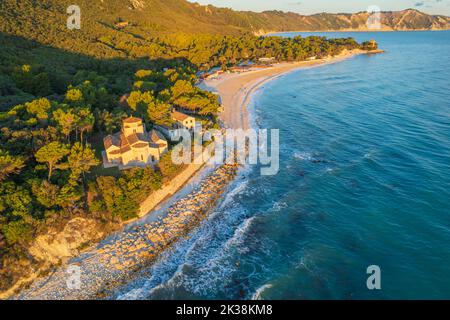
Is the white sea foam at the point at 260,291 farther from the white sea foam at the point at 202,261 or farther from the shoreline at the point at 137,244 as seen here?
the shoreline at the point at 137,244

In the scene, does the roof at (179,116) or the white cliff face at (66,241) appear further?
the roof at (179,116)

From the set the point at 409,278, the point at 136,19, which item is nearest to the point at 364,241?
the point at 409,278

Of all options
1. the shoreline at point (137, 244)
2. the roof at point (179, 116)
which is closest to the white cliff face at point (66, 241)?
the shoreline at point (137, 244)

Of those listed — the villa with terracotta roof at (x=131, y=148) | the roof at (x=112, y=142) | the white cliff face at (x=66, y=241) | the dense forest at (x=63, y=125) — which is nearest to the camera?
the white cliff face at (x=66, y=241)

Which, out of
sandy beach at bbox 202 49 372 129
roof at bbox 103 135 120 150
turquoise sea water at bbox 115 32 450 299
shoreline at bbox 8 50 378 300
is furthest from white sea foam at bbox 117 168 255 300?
sandy beach at bbox 202 49 372 129

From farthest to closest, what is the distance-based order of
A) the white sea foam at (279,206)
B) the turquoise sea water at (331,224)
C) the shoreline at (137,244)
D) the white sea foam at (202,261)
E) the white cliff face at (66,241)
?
the white sea foam at (279,206)
the white cliff face at (66,241)
the turquoise sea water at (331,224)
the white sea foam at (202,261)
the shoreline at (137,244)

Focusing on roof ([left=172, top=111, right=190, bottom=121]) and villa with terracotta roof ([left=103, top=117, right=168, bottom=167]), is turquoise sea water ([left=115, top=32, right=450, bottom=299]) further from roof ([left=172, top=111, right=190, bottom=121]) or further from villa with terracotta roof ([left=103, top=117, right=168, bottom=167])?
roof ([left=172, top=111, right=190, bottom=121])

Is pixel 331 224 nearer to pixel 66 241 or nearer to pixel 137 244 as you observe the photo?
pixel 137 244
